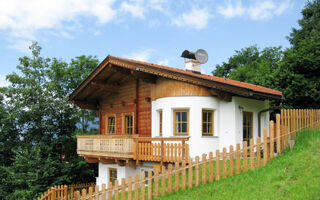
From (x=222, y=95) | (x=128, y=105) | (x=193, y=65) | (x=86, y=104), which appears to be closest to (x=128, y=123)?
(x=128, y=105)

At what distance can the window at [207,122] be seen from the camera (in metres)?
13.9

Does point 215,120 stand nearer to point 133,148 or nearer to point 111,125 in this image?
point 133,148

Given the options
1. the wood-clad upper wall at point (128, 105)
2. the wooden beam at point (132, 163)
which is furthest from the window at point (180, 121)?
the wood-clad upper wall at point (128, 105)

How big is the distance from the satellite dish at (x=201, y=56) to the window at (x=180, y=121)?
3.47m

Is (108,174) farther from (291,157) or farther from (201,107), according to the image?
(291,157)

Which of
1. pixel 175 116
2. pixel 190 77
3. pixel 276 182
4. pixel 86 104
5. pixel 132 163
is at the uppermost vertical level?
pixel 190 77

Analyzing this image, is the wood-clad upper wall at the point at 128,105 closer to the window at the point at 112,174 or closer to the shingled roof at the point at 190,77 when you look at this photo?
the shingled roof at the point at 190,77

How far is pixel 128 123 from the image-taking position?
18.4m

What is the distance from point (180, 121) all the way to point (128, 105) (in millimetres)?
4788

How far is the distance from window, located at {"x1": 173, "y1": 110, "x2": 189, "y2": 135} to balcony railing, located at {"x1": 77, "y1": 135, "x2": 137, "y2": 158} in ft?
6.34

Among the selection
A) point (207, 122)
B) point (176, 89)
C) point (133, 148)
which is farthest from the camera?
point (133, 148)

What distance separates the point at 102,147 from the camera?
635 inches

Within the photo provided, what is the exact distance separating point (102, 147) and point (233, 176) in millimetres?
8365

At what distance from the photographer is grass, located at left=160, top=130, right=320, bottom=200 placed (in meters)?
7.58
